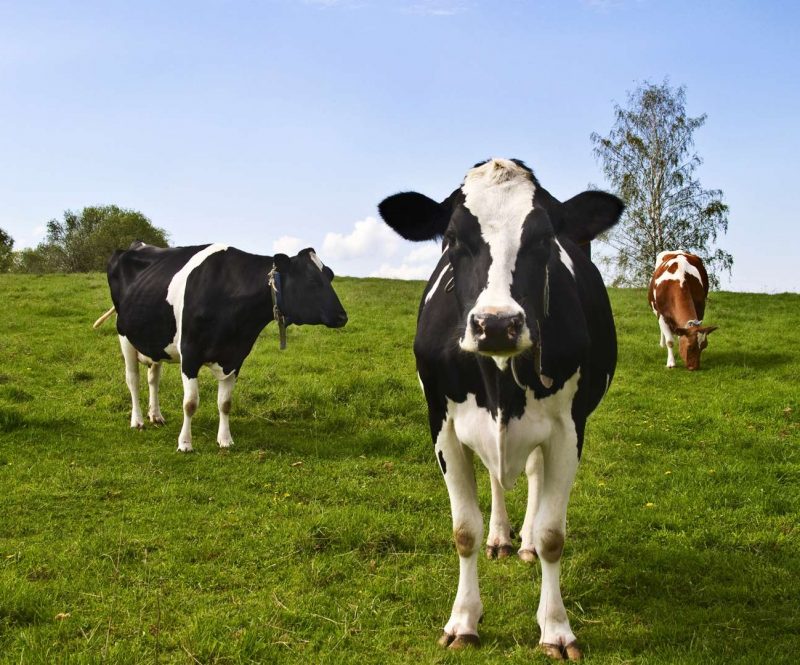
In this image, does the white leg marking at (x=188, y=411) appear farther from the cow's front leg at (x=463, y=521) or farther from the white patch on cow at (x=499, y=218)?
the white patch on cow at (x=499, y=218)

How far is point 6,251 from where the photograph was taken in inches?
1953

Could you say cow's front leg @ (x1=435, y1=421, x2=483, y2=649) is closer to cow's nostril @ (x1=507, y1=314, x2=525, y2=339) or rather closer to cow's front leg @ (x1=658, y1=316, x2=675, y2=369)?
A: cow's nostril @ (x1=507, y1=314, x2=525, y2=339)

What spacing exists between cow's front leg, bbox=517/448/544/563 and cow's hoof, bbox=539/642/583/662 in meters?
1.16

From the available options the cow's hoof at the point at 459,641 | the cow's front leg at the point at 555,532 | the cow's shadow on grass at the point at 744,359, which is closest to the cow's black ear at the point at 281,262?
the cow's front leg at the point at 555,532

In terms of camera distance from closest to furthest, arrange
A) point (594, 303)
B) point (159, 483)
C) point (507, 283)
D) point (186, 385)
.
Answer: point (507, 283), point (594, 303), point (159, 483), point (186, 385)

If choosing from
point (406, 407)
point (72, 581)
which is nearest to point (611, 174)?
point (406, 407)

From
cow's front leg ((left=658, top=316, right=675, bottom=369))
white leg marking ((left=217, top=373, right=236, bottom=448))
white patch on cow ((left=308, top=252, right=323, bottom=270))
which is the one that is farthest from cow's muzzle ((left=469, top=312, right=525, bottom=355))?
cow's front leg ((left=658, top=316, right=675, bottom=369))

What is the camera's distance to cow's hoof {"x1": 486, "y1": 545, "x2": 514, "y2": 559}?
17.5 feet

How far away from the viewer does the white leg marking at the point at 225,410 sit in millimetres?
8492

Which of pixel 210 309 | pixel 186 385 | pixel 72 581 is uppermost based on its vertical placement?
pixel 210 309

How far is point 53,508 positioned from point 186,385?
2.55 m

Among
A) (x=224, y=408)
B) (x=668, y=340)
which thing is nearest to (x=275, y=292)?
(x=224, y=408)

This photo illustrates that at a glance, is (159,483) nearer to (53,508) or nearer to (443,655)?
(53,508)

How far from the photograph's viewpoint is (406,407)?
390 inches
